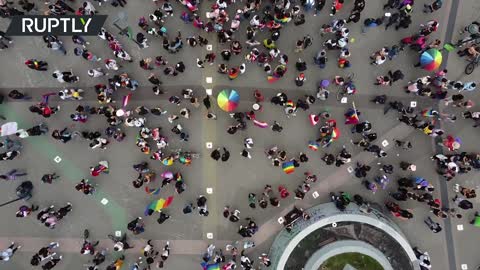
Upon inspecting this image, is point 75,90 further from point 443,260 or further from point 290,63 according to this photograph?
point 443,260

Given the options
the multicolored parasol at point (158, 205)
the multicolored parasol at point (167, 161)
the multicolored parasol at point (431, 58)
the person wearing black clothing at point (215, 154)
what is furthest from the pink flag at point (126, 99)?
the multicolored parasol at point (431, 58)

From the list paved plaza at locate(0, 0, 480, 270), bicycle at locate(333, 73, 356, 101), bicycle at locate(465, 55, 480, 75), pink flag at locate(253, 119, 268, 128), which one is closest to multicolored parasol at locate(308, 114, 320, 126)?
paved plaza at locate(0, 0, 480, 270)

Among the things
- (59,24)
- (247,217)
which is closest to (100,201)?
(247,217)

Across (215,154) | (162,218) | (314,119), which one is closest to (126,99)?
(215,154)

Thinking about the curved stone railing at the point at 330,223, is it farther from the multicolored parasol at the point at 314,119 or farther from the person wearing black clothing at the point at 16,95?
the person wearing black clothing at the point at 16,95

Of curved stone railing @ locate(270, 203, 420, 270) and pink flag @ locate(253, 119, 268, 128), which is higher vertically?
pink flag @ locate(253, 119, 268, 128)

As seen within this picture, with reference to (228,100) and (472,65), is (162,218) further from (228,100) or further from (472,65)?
(472,65)

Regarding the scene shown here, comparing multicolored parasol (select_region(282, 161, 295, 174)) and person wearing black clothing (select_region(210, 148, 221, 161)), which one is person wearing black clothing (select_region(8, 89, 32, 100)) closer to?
person wearing black clothing (select_region(210, 148, 221, 161))
